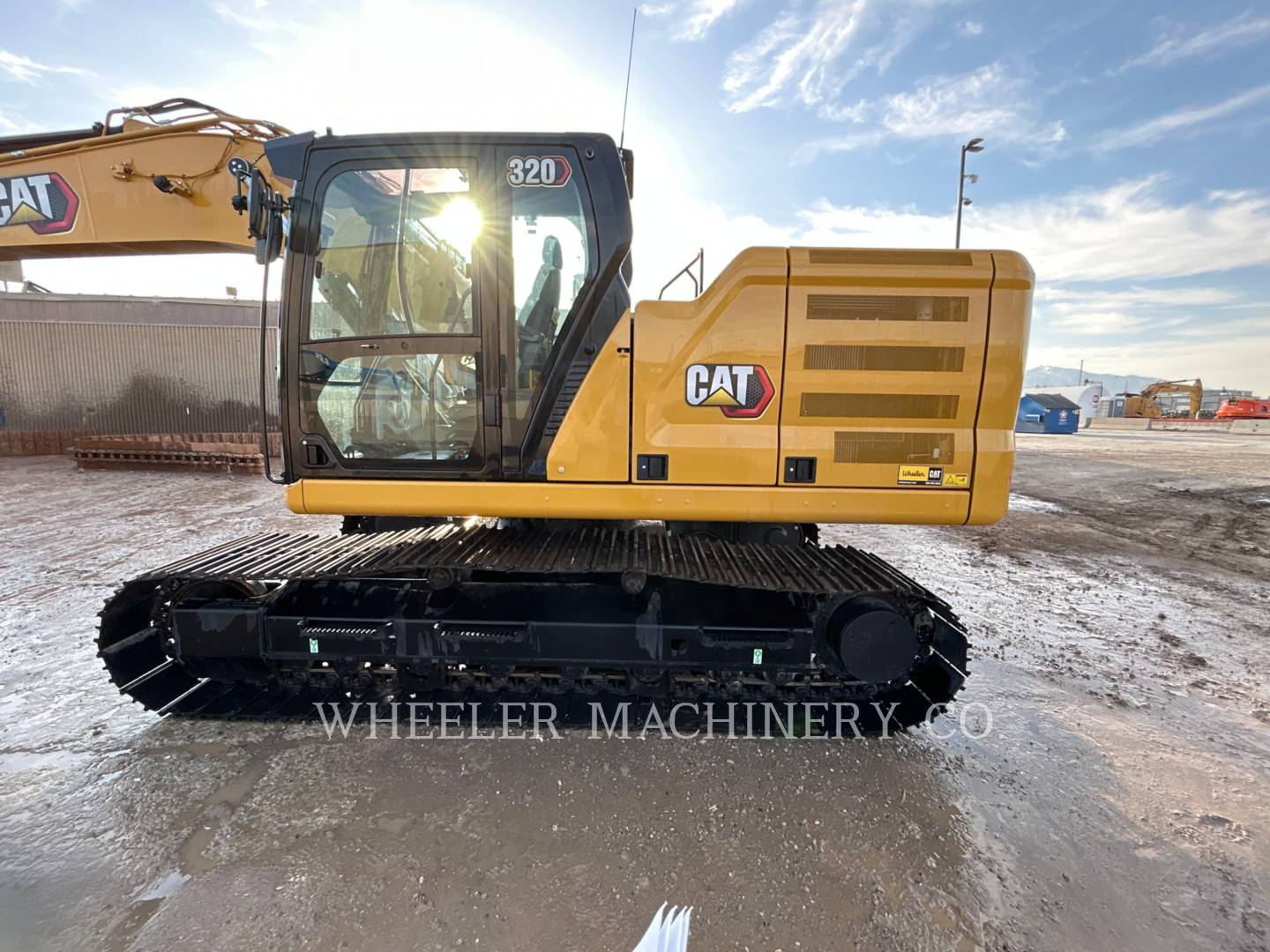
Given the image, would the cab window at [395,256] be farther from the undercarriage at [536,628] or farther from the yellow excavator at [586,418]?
the undercarriage at [536,628]

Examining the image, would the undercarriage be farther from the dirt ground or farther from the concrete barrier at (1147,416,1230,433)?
the concrete barrier at (1147,416,1230,433)

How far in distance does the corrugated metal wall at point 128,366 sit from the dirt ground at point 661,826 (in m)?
15.3

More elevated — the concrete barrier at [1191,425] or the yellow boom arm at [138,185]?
the yellow boom arm at [138,185]

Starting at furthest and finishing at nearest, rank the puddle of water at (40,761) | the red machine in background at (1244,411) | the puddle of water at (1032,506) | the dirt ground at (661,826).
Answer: the red machine in background at (1244,411) → the puddle of water at (1032,506) → the puddle of water at (40,761) → the dirt ground at (661,826)

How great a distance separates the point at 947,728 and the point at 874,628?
107cm

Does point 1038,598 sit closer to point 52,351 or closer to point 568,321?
point 568,321

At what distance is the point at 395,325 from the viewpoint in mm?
2648

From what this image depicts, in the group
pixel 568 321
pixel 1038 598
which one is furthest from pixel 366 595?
pixel 1038 598

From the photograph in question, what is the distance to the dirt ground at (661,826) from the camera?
1975 mm

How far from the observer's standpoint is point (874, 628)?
8.73 ft

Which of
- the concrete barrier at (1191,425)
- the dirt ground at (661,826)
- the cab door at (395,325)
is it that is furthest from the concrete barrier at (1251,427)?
the cab door at (395,325)

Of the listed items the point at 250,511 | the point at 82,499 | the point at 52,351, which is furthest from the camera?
the point at 52,351

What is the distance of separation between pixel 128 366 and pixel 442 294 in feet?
64.1

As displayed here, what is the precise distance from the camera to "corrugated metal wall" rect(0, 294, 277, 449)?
15531 millimetres
